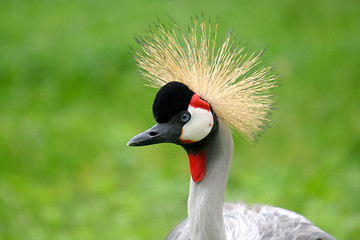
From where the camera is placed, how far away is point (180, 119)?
1390mm

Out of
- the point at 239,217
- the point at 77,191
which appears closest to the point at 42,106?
the point at 77,191

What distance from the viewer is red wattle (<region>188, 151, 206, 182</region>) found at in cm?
145

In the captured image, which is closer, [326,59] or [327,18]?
[326,59]

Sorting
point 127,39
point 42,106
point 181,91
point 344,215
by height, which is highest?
point 127,39

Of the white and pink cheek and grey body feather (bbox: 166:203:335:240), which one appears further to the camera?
grey body feather (bbox: 166:203:335:240)

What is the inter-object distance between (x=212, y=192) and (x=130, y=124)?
2.19 metres

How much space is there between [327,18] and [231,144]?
10.9ft

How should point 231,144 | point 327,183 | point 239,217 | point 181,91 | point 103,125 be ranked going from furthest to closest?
point 103,125
point 327,183
point 239,217
point 231,144
point 181,91

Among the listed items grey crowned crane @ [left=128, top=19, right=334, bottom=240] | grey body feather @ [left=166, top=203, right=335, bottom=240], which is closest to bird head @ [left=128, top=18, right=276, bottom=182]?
grey crowned crane @ [left=128, top=19, right=334, bottom=240]

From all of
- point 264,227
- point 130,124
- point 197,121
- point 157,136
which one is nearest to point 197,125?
point 197,121

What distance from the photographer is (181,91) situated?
4.44 feet

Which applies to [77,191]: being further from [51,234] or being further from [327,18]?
[327,18]

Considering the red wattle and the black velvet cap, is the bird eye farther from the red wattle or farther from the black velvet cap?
the red wattle

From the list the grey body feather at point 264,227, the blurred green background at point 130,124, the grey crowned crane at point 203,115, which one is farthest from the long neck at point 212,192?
the blurred green background at point 130,124
